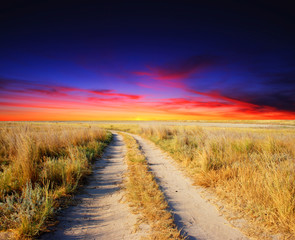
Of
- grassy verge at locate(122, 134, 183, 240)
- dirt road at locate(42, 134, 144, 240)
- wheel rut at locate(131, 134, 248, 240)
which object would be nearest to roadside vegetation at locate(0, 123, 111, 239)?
dirt road at locate(42, 134, 144, 240)

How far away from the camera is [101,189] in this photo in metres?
4.86

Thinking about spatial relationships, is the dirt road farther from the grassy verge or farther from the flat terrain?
the grassy verge

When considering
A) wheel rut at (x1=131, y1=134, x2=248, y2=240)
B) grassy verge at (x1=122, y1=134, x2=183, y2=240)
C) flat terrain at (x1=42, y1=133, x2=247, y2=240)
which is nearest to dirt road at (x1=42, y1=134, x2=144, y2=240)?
flat terrain at (x1=42, y1=133, x2=247, y2=240)

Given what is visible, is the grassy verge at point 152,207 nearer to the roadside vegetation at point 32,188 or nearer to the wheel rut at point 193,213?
the wheel rut at point 193,213

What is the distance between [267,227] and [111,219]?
3.23 meters

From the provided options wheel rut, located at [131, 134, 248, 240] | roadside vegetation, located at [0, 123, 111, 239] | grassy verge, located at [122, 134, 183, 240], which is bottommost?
wheel rut, located at [131, 134, 248, 240]

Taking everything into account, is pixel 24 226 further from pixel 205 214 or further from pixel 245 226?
pixel 245 226

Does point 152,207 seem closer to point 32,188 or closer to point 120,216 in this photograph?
point 120,216

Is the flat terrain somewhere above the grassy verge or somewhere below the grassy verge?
below

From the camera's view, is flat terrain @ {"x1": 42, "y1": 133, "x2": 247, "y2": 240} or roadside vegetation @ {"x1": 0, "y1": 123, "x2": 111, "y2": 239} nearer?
roadside vegetation @ {"x1": 0, "y1": 123, "x2": 111, "y2": 239}

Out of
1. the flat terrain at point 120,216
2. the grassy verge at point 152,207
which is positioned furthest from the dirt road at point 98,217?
the grassy verge at point 152,207

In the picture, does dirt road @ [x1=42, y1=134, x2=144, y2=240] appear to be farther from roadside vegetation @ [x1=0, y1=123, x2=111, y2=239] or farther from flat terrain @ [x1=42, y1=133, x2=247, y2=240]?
roadside vegetation @ [x1=0, y1=123, x2=111, y2=239]

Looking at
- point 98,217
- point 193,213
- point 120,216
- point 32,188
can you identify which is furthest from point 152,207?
point 32,188

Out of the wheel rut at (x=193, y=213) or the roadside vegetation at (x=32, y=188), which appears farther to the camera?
the wheel rut at (x=193, y=213)
